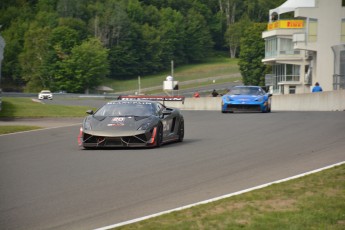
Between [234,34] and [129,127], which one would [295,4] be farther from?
[234,34]

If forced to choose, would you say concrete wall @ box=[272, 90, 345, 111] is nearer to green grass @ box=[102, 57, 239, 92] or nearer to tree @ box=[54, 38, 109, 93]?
tree @ box=[54, 38, 109, 93]

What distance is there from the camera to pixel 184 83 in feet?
486

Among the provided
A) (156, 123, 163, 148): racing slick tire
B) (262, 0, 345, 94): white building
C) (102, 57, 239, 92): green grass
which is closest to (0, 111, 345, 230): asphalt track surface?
(156, 123, 163, 148): racing slick tire

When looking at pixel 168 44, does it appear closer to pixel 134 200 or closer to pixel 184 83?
pixel 184 83

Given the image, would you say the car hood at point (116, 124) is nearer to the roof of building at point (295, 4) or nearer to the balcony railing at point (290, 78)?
the roof of building at point (295, 4)

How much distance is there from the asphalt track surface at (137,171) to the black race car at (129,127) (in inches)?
12.9

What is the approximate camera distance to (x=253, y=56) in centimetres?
12900

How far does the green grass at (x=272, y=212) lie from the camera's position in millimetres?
9000

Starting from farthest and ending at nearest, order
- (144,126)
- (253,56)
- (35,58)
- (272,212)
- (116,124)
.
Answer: (35,58) < (253,56) < (116,124) < (144,126) < (272,212)

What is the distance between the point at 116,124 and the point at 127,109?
3.32 ft

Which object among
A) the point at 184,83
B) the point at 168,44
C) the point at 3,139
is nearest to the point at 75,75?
the point at 184,83

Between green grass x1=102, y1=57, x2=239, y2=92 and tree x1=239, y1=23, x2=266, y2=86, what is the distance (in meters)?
15.3

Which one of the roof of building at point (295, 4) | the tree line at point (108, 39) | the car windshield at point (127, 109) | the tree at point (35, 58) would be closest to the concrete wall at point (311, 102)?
the car windshield at point (127, 109)

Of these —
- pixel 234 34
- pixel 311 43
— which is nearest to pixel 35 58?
pixel 234 34
